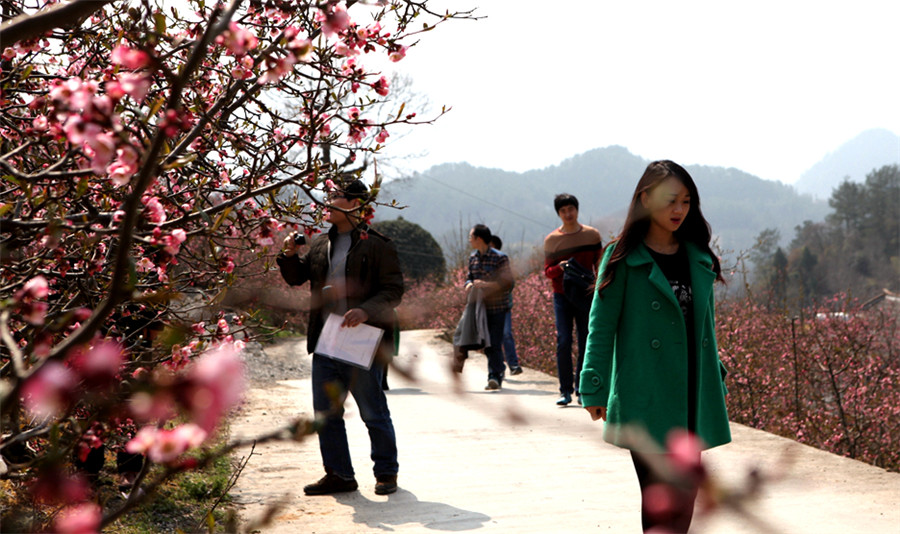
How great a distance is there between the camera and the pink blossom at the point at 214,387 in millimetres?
928

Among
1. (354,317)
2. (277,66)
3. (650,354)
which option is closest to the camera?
(277,66)

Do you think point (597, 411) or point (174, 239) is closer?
point (174, 239)

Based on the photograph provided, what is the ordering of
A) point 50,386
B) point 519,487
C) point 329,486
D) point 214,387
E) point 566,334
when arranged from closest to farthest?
point 214,387 → point 50,386 → point 329,486 → point 519,487 → point 566,334

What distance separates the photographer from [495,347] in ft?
32.8

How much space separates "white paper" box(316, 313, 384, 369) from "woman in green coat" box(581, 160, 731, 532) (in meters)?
1.73

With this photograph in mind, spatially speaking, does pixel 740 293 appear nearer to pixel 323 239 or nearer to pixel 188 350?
pixel 323 239

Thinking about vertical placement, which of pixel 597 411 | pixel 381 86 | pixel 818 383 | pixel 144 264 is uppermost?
pixel 381 86

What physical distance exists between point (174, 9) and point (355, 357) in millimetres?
2086

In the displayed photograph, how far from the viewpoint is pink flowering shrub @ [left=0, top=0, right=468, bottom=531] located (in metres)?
1.12

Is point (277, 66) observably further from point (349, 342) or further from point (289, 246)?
point (349, 342)

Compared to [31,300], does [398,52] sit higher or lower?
higher

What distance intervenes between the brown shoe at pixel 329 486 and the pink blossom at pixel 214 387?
4387mm

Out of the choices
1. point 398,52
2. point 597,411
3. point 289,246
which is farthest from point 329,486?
point 398,52

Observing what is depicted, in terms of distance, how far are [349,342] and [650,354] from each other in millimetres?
2048
